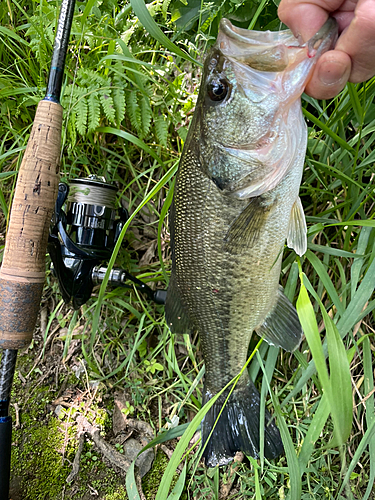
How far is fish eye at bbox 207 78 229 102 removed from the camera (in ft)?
3.97

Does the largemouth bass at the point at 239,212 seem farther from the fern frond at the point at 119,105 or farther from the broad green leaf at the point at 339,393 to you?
the fern frond at the point at 119,105

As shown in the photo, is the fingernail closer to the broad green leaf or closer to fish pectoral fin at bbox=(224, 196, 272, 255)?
fish pectoral fin at bbox=(224, 196, 272, 255)

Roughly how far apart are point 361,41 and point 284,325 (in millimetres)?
1106

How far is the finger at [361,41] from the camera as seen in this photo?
0.97m

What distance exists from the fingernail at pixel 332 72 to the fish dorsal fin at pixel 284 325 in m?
0.85

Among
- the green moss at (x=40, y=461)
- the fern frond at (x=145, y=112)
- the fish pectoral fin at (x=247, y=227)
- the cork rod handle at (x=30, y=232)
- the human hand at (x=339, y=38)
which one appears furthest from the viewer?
the green moss at (x=40, y=461)

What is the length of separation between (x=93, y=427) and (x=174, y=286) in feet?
3.75

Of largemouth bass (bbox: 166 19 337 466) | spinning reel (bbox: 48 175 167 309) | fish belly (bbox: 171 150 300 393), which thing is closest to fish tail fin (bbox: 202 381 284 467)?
largemouth bass (bbox: 166 19 337 466)

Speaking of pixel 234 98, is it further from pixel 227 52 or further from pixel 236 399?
pixel 236 399

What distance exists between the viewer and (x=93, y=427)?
6.67ft

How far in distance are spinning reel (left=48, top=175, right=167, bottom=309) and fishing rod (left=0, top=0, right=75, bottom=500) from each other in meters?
0.13

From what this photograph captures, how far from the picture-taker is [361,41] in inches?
40.5

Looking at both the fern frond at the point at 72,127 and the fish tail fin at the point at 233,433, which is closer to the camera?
the fish tail fin at the point at 233,433

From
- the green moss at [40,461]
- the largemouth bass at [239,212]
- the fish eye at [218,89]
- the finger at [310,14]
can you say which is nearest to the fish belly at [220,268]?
the largemouth bass at [239,212]
